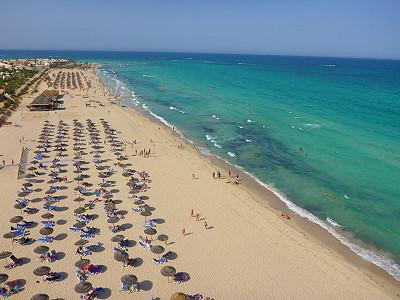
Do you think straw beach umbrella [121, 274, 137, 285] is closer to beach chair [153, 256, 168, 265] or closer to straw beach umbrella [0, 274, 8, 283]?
beach chair [153, 256, 168, 265]

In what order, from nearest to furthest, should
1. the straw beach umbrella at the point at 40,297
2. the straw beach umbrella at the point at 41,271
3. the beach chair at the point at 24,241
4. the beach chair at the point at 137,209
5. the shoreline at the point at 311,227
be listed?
1. the straw beach umbrella at the point at 40,297
2. the straw beach umbrella at the point at 41,271
3. the shoreline at the point at 311,227
4. the beach chair at the point at 24,241
5. the beach chair at the point at 137,209

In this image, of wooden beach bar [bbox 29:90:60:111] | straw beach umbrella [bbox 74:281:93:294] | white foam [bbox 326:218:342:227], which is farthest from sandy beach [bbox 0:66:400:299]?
wooden beach bar [bbox 29:90:60:111]

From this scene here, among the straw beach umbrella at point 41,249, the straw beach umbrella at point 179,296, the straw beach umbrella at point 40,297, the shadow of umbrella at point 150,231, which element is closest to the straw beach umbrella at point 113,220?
the shadow of umbrella at point 150,231

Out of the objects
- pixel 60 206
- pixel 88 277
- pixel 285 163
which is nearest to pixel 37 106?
pixel 60 206

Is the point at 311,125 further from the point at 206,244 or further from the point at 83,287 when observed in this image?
the point at 83,287

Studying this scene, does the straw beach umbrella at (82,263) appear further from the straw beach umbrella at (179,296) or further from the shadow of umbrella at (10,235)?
the straw beach umbrella at (179,296)
